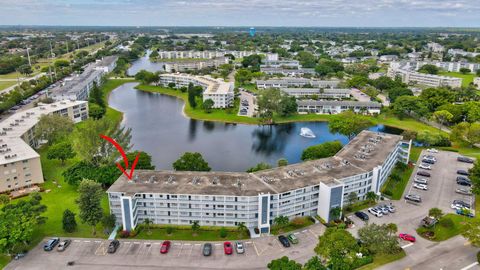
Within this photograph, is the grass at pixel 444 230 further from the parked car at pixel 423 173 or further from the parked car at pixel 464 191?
the parked car at pixel 423 173

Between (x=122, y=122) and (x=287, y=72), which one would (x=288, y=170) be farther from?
(x=287, y=72)

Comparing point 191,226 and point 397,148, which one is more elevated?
point 397,148

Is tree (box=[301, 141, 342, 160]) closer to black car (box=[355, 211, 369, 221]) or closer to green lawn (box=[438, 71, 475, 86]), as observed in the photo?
black car (box=[355, 211, 369, 221])

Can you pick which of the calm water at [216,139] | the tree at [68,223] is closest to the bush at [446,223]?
the calm water at [216,139]

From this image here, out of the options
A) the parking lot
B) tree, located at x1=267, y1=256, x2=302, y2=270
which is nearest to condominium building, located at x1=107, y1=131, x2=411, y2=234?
the parking lot

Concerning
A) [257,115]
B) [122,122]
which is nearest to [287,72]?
[257,115]

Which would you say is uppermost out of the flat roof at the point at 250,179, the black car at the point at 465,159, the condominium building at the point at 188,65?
the condominium building at the point at 188,65

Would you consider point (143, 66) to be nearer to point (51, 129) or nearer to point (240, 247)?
point (51, 129)

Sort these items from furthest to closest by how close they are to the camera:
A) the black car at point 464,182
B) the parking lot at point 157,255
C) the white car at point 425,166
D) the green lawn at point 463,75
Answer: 1. the green lawn at point 463,75
2. the white car at point 425,166
3. the black car at point 464,182
4. the parking lot at point 157,255
